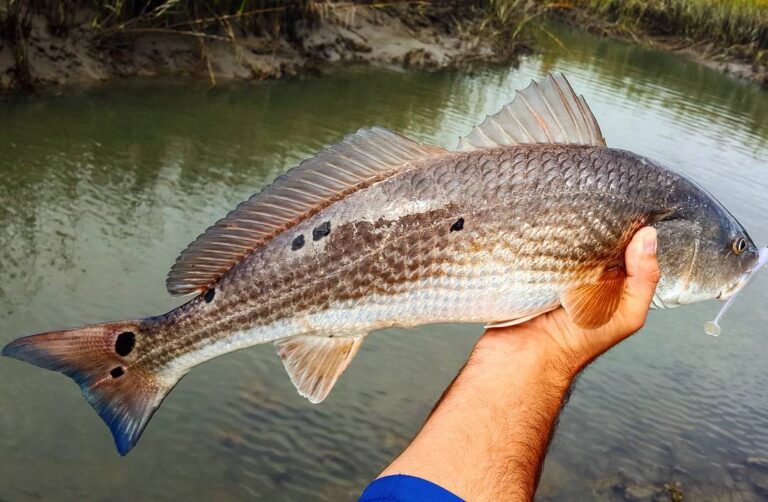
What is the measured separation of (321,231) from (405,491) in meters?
0.97

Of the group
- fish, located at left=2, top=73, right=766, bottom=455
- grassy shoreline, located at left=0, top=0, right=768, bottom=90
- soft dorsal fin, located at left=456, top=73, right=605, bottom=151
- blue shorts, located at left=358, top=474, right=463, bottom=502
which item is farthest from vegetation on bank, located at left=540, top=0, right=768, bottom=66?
blue shorts, located at left=358, top=474, right=463, bottom=502

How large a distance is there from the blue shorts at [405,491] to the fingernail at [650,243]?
3.75ft

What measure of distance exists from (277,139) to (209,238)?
5.56 metres

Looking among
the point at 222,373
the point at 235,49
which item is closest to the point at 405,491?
the point at 222,373

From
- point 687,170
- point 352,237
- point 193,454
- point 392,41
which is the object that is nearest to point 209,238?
point 352,237

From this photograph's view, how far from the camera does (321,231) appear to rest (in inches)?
94.7

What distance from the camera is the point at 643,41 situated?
974 inches

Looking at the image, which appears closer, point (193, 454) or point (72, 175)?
point (193, 454)

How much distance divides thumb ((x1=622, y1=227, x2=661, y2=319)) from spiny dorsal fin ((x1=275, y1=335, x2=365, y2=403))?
946 millimetres

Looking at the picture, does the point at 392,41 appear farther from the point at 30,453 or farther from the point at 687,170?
the point at 30,453

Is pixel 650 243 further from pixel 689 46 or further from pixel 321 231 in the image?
pixel 689 46

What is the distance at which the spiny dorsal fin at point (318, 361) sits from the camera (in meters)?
2.48

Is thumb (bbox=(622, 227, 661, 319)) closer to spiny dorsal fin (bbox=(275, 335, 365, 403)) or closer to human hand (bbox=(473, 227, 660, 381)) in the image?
human hand (bbox=(473, 227, 660, 381))

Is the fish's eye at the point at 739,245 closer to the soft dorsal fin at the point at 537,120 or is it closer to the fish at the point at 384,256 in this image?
the fish at the point at 384,256
